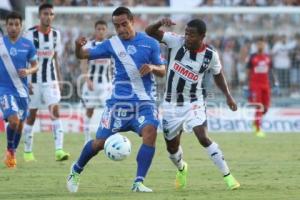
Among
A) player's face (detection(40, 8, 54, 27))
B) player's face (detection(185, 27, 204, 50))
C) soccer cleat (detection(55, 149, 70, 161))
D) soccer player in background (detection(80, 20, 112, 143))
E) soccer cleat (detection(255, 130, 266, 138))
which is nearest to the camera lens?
player's face (detection(185, 27, 204, 50))

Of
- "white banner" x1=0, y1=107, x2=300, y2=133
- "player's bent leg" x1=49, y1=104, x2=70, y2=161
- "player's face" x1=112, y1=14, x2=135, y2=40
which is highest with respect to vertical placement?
"player's face" x1=112, y1=14, x2=135, y2=40

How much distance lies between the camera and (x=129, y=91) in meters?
11.9

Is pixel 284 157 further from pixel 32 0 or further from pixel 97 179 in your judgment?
pixel 32 0

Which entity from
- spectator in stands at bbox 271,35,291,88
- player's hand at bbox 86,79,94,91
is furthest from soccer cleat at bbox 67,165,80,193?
spectator in stands at bbox 271,35,291,88

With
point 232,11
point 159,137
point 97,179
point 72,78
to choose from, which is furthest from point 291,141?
point 97,179

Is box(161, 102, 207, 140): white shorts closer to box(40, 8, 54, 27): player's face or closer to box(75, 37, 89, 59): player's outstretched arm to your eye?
box(75, 37, 89, 59): player's outstretched arm

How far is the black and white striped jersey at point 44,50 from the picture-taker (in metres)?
17.4

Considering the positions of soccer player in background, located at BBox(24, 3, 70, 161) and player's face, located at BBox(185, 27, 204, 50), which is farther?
soccer player in background, located at BBox(24, 3, 70, 161)

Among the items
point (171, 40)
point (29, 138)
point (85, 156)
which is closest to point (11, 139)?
point (29, 138)

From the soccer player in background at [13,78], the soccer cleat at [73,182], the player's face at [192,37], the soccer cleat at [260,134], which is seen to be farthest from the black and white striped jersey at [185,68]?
the soccer cleat at [260,134]

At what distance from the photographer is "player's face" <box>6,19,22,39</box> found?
597 inches

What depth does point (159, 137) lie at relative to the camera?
75.7 ft

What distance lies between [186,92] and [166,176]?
6.72 ft

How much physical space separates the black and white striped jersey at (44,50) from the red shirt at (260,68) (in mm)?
8518
